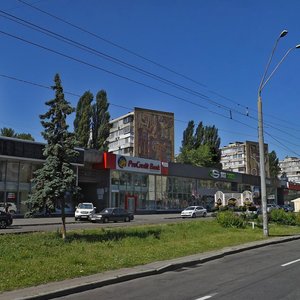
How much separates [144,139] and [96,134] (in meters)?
16.9

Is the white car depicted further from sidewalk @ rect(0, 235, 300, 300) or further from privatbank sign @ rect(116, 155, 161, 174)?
sidewalk @ rect(0, 235, 300, 300)

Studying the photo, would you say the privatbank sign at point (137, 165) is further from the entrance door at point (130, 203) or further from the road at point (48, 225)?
the road at point (48, 225)

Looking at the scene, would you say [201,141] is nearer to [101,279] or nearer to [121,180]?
[121,180]

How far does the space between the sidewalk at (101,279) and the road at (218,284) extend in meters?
0.20

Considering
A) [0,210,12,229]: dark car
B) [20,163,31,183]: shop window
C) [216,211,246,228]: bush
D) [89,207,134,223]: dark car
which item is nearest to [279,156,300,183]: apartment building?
[20,163,31,183]: shop window

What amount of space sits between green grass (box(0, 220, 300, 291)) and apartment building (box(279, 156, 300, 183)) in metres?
178

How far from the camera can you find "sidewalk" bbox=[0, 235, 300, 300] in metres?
8.95

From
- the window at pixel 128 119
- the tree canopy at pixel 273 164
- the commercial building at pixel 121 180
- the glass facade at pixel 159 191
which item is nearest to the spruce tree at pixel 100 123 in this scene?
the commercial building at pixel 121 180

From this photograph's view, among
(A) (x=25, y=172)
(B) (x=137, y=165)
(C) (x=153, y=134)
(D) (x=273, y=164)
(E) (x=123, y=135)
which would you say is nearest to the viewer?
(A) (x=25, y=172)

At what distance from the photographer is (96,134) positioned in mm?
66625

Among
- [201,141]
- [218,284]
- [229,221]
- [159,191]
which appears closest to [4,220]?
[229,221]

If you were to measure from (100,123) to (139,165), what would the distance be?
10.1 meters

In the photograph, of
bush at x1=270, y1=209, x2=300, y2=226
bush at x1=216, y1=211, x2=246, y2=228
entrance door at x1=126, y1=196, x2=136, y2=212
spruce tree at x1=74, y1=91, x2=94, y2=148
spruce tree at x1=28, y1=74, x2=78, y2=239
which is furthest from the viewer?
spruce tree at x1=74, y1=91, x2=94, y2=148

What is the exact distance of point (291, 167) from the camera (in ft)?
640
